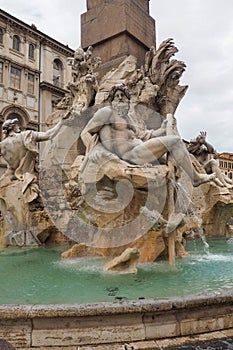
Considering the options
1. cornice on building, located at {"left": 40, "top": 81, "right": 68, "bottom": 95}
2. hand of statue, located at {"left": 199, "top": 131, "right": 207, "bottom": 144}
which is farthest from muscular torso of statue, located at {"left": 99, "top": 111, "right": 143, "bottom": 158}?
cornice on building, located at {"left": 40, "top": 81, "right": 68, "bottom": 95}

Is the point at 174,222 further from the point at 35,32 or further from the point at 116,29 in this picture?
the point at 35,32

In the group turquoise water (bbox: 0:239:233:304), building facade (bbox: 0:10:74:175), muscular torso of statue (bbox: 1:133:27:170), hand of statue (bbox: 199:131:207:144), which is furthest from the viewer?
building facade (bbox: 0:10:74:175)

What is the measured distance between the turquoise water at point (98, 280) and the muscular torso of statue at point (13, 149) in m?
2.94

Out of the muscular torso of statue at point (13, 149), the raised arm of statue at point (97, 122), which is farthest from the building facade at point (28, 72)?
the raised arm of statue at point (97, 122)

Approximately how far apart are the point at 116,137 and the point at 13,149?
3.51 metres

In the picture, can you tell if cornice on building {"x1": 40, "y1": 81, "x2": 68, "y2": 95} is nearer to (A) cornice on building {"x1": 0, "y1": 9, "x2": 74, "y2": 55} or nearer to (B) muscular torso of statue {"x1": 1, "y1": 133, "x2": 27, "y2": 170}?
(A) cornice on building {"x1": 0, "y1": 9, "x2": 74, "y2": 55}

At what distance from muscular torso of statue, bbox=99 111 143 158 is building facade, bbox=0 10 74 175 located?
25.2m

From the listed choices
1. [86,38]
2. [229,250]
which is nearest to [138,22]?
[86,38]

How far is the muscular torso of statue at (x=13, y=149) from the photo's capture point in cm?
789

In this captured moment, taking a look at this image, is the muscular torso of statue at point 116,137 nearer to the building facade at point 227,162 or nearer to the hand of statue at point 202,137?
the hand of statue at point 202,137

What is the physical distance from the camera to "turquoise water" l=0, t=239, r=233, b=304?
320 centimetres

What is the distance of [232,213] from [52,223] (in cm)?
487

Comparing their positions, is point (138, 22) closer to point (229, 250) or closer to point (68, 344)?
point (229, 250)

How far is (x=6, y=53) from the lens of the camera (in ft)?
98.4
